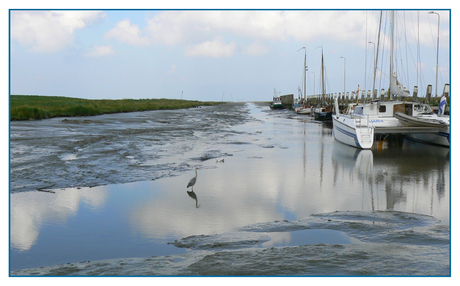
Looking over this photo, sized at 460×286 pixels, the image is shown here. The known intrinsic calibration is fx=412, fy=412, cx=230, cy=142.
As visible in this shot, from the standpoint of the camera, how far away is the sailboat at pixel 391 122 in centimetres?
1834

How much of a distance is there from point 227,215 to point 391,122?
14130 mm

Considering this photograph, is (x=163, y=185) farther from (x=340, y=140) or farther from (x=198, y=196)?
(x=340, y=140)

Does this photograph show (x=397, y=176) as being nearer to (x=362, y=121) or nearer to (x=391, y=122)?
(x=362, y=121)

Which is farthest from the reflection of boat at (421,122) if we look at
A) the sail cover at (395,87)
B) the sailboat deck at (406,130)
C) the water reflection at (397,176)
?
the sail cover at (395,87)

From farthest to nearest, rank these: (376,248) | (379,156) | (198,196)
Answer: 1. (379,156)
2. (198,196)
3. (376,248)

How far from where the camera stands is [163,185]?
10.9 metres

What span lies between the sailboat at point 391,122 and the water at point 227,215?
9.10ft

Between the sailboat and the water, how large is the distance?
109 inches

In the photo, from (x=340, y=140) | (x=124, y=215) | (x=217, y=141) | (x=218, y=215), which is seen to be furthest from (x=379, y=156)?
(x=124, y=215)

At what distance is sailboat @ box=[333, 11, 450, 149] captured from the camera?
18.3 metres

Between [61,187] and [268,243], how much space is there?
6294 millimetres

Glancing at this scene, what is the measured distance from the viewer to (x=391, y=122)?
19719mm

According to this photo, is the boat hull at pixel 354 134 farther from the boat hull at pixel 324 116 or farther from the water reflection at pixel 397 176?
the boat hull at pixel 324 116

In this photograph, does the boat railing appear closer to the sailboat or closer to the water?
the sailboat
